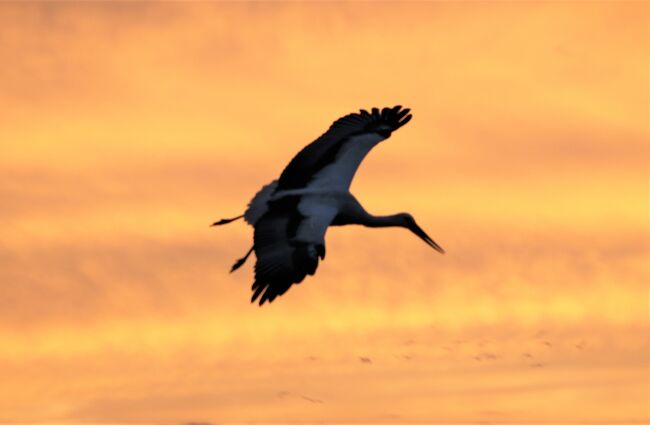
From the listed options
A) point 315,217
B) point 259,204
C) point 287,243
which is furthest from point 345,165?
point 287,243

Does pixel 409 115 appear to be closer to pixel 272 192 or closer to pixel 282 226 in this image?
pixel 272 192

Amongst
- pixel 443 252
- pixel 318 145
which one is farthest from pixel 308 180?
pixel 443 252

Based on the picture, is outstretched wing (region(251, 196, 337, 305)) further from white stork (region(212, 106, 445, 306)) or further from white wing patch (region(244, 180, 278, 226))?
white wing patch (region(244, 180, 278, 226))

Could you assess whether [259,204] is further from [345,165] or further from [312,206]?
[312,206]

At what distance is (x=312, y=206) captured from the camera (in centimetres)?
3706

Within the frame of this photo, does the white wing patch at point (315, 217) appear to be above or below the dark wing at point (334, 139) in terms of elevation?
below

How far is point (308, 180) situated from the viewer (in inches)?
1538

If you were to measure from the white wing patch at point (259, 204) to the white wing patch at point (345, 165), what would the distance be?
1362 mm

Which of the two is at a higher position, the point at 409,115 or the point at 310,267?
the point at 409,115

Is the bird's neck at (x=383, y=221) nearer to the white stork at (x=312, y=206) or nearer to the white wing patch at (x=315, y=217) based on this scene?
the white stork at (x=312, y=206)

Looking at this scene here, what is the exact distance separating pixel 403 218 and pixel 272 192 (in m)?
3.32

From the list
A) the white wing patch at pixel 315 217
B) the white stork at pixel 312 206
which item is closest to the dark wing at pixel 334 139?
the white stork at pixel 312 206

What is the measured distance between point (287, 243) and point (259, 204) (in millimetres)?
4327

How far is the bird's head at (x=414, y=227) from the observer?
135 feet
